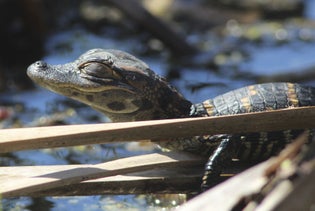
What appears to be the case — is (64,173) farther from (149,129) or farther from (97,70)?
(97,70)

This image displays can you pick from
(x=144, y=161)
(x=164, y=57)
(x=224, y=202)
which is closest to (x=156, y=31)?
(x=164, y=57)

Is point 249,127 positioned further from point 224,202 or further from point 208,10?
point 208,10

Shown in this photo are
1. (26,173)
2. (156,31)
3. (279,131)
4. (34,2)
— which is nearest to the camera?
(26,173)

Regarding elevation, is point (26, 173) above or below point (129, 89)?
below

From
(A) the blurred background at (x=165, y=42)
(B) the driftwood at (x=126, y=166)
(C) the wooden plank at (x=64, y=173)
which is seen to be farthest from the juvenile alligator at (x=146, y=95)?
(A) the blurred background at (x=165, y=42)

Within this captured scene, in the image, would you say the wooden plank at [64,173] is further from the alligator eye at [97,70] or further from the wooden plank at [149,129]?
the alligator eye at [97,70]

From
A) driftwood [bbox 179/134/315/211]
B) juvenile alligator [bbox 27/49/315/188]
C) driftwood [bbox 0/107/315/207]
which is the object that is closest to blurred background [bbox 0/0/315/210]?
juvenile alligator [bbox 27/49/315/188]
